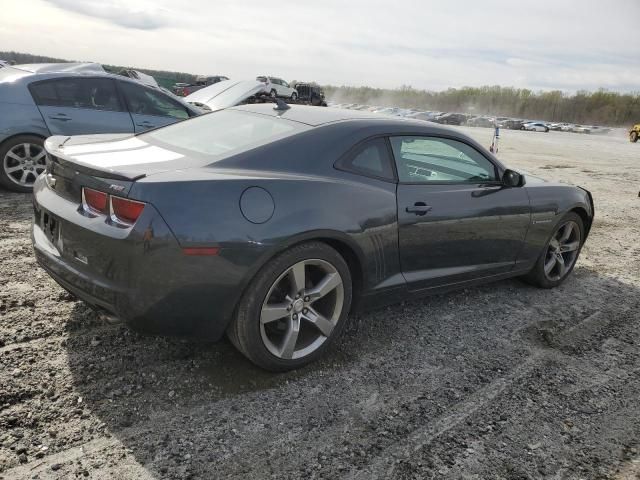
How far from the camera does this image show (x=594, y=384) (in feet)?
10.6

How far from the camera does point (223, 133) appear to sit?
11.0 feet

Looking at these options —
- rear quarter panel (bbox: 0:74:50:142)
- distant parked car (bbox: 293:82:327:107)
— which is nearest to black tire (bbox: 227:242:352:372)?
rear quarter panel (bbox: 0:74:50:142)

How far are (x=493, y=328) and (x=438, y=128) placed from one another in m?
1.55

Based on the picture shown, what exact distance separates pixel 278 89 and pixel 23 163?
53.7ft

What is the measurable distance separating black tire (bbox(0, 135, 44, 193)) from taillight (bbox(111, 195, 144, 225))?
4.47m

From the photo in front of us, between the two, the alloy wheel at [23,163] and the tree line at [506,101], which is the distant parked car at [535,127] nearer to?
the tree line at [506,101]

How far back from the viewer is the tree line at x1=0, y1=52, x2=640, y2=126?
79062 millimetres

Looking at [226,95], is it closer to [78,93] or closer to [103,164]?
[78,93]

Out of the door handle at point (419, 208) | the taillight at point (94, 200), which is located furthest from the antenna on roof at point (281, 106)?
the taillight at point (94, 200)

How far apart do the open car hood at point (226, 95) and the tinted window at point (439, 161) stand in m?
7.03

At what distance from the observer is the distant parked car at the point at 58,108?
609cm

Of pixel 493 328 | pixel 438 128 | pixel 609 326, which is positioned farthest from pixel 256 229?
pixel 609 326

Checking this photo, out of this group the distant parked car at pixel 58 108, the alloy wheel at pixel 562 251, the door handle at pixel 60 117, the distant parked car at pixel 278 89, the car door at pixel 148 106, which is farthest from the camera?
the distant parked car at pixel 278 89

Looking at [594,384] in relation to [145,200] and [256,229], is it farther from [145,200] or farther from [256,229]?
[145,200]
